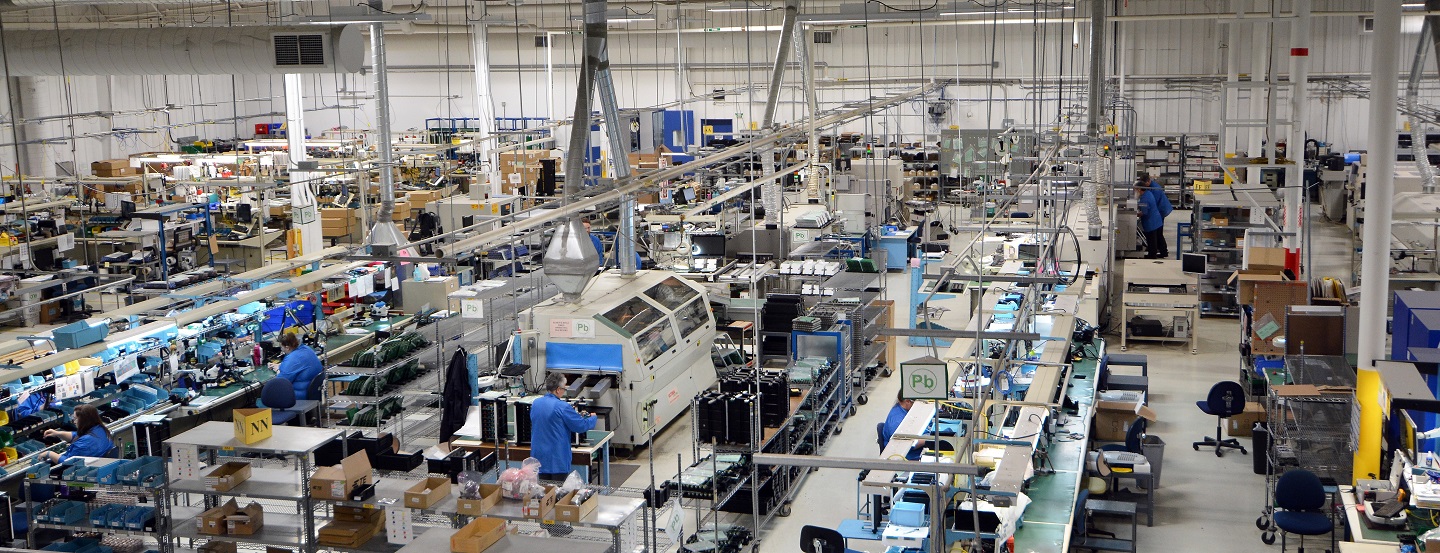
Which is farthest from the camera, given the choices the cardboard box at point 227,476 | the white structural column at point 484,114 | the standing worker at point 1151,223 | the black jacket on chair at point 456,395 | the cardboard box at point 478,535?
the white structural column at point 484,114

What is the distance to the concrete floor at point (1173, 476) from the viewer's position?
918 centimetres

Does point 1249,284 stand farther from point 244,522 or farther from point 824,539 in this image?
point 244,522

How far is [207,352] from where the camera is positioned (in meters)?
11.9

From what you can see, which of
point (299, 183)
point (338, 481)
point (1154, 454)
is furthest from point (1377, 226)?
point (299, 183)

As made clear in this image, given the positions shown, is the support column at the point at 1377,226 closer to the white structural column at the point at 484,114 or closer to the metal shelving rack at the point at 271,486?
the metal shelving rack at the point at 271,486

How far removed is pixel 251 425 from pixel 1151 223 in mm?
15039

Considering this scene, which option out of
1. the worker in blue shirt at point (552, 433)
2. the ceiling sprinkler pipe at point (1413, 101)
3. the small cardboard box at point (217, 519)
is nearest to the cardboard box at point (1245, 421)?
the ceiling sprinkler pipe at point (1413, 101)

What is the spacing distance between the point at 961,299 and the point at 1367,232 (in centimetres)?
797

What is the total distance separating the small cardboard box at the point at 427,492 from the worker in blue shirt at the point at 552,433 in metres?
2.28

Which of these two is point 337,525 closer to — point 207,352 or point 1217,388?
point 207,352

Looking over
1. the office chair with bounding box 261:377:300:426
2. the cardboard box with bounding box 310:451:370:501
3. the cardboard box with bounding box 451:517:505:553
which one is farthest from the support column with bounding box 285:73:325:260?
the cardboard box with bounding box 451:517:505:553

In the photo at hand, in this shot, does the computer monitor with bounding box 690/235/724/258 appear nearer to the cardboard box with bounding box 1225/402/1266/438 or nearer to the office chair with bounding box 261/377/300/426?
the office chair with bounding box 261/377/300/426

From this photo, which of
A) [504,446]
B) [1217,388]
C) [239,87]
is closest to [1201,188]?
[1217,388]

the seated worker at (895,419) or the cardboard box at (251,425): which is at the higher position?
the cardboard box at (251,425)
